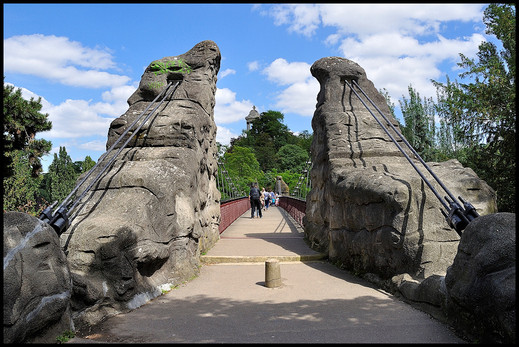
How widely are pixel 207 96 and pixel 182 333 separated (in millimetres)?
5923

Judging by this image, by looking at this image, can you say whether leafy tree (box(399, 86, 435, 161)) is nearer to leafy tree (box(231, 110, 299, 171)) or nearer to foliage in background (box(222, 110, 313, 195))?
foliage in background (box(222, 110, 313, 195))

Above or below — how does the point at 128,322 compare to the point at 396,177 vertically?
below

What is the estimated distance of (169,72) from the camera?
29.7ft

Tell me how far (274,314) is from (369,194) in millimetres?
2532

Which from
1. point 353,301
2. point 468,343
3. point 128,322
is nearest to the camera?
point 468,343

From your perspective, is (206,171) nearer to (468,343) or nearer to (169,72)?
(169,72)

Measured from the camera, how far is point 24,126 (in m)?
9.02

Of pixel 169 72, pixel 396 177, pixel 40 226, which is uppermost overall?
pixel 169 72

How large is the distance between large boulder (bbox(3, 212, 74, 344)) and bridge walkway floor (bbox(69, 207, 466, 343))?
369mm

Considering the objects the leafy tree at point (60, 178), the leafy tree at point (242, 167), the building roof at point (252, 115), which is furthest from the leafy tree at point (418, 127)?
the building roof at point (252, 115)

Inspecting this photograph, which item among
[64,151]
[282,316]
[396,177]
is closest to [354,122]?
[396,177]

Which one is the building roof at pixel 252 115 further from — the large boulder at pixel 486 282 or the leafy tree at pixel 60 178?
the large boulder at pixel 486 282

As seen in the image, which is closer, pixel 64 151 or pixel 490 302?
pixel 490 302

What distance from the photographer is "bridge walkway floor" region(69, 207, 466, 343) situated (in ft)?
13.1
